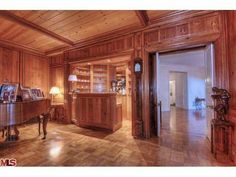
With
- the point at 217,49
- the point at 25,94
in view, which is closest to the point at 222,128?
the point at 217,49

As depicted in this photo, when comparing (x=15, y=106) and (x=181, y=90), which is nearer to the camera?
(x=15, y=106)

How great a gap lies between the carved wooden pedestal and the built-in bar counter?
2373 millimetres

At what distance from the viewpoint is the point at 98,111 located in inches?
164

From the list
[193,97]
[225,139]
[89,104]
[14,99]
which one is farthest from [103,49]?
[193,97]

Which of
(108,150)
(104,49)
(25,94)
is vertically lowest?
(108,150)

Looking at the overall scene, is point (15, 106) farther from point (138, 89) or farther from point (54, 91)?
point (54, 91)

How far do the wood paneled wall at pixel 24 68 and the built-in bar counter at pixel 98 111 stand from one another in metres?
1.93

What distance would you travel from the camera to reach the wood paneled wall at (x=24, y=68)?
174 inches

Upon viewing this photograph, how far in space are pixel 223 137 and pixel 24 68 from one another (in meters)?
5.88

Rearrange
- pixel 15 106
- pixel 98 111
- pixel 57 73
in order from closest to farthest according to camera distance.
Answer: pixel 15 106 → pixel 98 111 → pixel 57 73

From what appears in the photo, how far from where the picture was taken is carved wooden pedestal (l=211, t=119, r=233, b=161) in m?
2.25

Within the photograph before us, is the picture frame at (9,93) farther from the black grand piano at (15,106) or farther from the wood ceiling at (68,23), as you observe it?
the wood ceiling at (68,23)

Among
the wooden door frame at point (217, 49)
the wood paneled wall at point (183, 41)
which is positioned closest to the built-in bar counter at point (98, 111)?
the wood paneled wall at point (183, 41)

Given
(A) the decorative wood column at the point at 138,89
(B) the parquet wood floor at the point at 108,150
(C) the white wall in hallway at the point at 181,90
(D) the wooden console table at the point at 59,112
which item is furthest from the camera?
(C) the white wall in hallway at the point at 181,90
